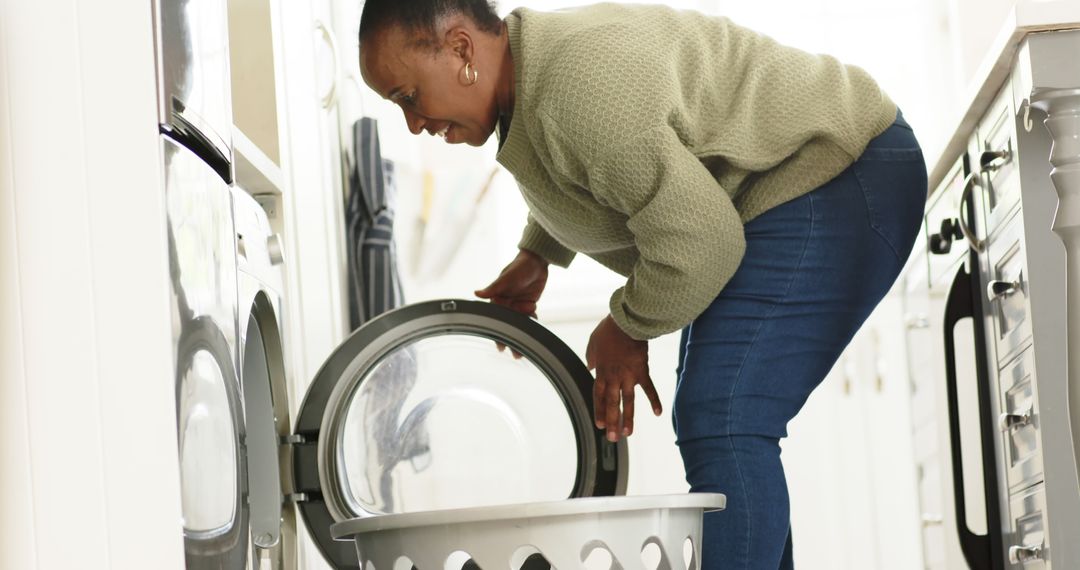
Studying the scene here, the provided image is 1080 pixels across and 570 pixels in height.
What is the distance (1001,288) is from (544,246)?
63 cm

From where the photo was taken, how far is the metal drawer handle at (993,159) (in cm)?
142

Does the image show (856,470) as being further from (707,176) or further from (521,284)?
(707,176)

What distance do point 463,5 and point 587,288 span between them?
1.48m

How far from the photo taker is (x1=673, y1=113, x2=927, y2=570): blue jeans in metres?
1.30

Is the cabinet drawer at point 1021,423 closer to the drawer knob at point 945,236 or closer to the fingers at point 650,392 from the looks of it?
the drawer knob at point 945,236

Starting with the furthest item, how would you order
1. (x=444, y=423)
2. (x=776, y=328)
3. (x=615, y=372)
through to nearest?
(x=444, y=423) → (x=615, y=372) → (x=776, y=328)

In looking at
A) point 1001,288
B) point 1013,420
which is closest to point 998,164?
point 1001,288

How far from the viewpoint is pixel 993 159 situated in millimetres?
1475

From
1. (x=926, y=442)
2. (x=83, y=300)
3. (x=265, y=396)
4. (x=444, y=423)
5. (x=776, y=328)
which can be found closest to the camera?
(x=83, y=300)

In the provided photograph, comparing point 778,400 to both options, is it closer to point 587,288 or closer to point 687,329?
point 687,329

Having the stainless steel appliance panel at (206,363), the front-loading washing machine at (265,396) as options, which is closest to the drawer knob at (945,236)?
the front-loading washing machine at (265,396)

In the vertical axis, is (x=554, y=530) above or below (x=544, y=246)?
below

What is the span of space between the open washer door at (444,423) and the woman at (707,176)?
0.33 meters

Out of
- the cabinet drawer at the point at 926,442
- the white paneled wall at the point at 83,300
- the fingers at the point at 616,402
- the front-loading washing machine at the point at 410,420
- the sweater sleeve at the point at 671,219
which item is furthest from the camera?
the cabinet drawer at the point at 926,442
